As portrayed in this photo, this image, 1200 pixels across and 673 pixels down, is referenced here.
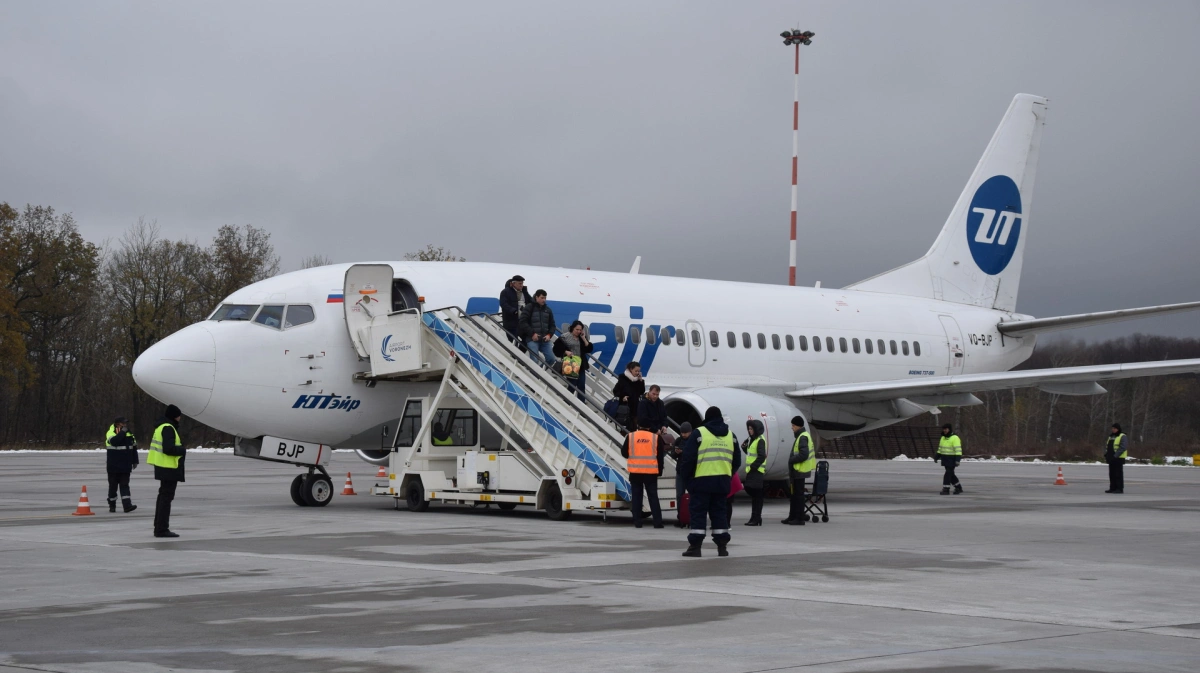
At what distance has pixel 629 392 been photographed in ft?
59.5

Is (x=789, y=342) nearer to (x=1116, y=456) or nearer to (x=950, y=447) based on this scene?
(x=950, y=447)

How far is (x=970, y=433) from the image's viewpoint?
76.8 m

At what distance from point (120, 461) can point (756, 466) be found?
1021cm

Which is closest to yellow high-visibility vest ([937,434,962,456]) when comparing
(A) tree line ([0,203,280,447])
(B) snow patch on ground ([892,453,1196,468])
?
(B) snow patch on ground ([892,453,1196,468])

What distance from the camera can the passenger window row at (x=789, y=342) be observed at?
893 inches

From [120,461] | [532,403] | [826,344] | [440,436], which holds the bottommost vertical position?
[120,461]

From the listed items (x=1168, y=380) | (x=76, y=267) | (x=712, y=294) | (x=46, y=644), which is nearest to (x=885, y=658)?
(x=46, y=644)

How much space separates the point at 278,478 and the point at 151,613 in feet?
82.1

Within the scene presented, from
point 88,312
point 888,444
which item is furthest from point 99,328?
point 888,444

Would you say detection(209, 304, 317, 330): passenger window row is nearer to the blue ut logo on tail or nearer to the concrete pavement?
the concrete pavement

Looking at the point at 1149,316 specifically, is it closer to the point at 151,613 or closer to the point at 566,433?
the point at 566,433

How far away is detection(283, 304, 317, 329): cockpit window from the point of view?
19.5 meters

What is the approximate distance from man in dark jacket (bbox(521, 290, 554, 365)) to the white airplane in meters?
1.27

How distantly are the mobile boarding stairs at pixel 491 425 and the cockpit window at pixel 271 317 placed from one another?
44.9 inches
